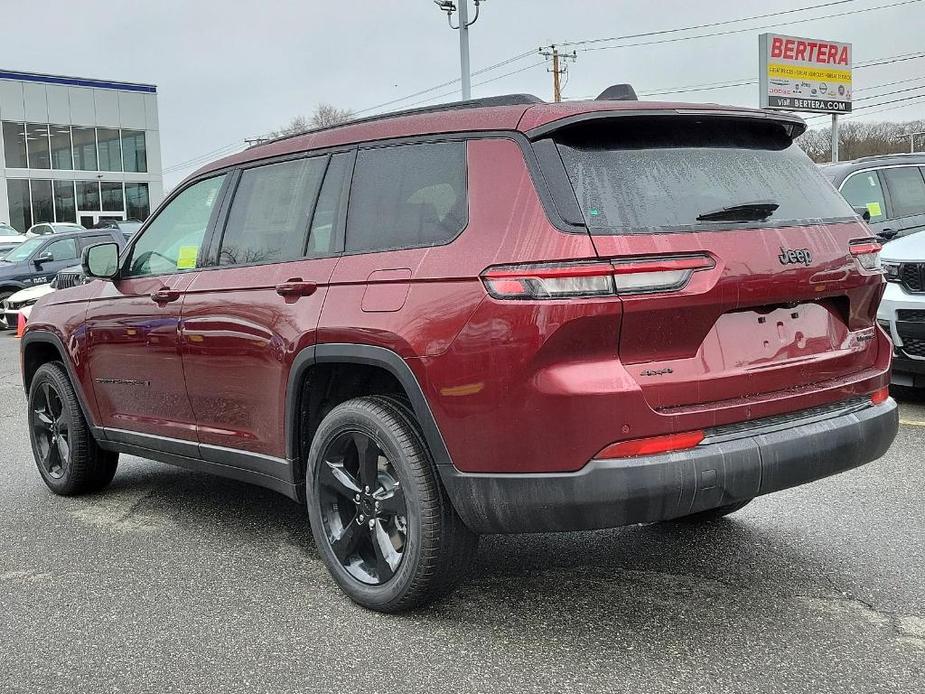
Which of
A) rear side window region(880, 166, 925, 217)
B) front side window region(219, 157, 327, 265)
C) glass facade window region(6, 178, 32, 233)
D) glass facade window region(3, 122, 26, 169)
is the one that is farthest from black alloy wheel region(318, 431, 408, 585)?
glass facade window region(3, 122, 26, 169)

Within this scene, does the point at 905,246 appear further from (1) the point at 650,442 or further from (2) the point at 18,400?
(2) the point at 18,400

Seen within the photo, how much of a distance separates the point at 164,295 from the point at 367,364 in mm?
1516

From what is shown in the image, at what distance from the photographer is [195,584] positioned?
4.02m

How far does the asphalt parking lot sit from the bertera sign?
3584cm

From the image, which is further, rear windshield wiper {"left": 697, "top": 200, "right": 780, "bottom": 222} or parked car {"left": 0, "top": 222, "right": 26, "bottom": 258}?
parked car {"left": 0, "top": 222, "right": 26, "bottom": 258}

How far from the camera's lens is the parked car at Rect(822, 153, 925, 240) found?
934cm

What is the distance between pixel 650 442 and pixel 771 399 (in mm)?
510

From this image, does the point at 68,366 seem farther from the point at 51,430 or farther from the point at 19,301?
the point at 19,301

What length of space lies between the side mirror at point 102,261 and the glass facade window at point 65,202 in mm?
47086

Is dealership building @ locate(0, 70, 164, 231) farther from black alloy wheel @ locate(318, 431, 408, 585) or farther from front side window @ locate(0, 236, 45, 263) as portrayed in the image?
black alloy wheel @ locate(318, 431, 408, 585)

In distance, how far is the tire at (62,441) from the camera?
5.46 m

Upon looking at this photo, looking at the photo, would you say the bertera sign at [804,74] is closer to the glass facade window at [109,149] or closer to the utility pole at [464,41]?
the utility pole at [464,41]

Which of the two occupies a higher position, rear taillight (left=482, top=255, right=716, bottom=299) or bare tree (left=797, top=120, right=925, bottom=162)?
bare tree (left=797, top=120, right=925, bottom=162)

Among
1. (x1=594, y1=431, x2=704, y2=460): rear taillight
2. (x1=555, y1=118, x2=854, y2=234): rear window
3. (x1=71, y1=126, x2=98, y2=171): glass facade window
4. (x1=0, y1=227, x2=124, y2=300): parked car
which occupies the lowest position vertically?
(x1=594, y1=431, x2=704, y2=460): rear taillight
